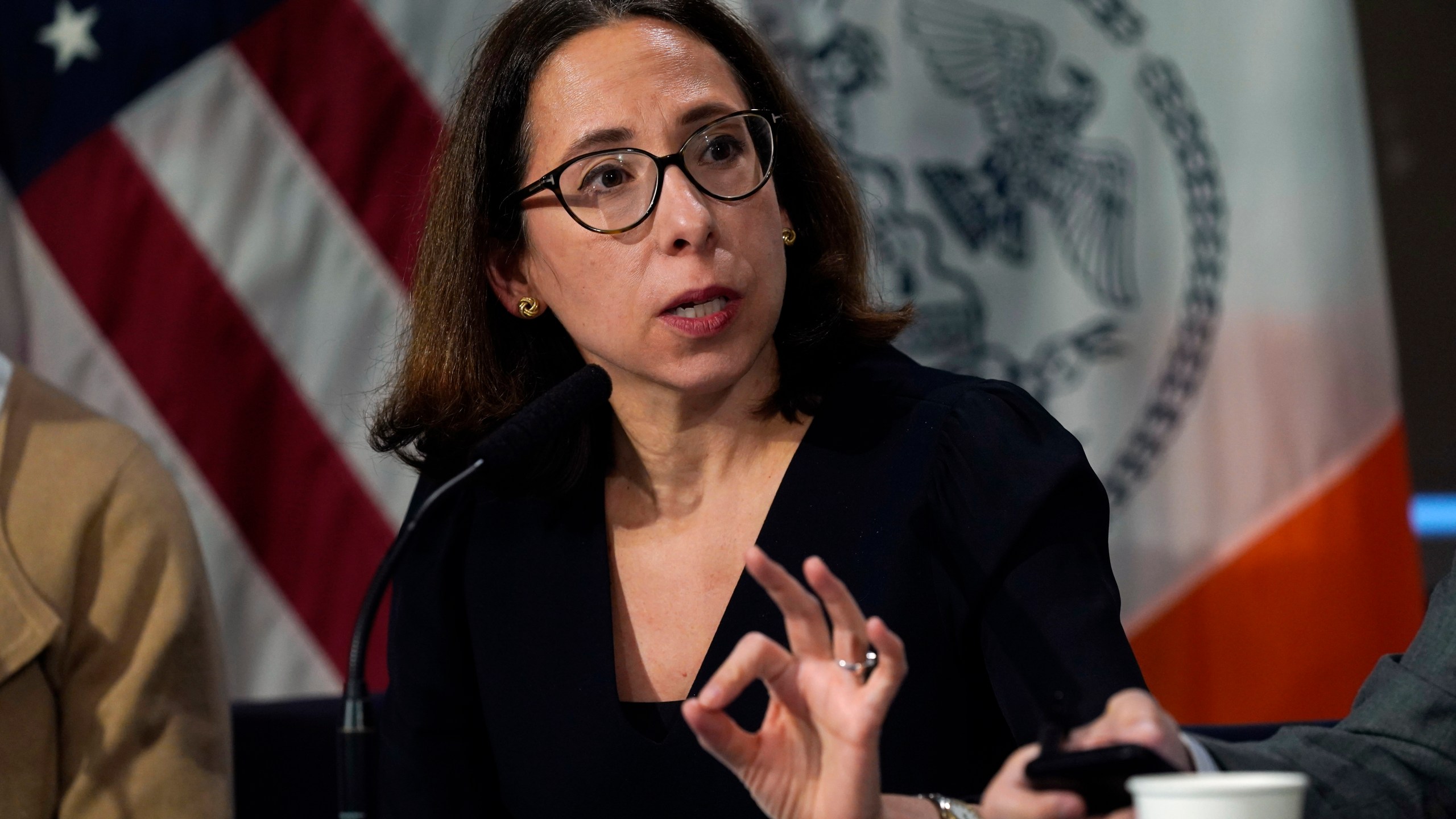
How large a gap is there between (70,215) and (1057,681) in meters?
2.00

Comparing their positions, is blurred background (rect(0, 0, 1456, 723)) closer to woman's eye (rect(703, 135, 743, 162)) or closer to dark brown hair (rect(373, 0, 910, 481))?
dark brown hair (rect(373, 0, 910, 481))

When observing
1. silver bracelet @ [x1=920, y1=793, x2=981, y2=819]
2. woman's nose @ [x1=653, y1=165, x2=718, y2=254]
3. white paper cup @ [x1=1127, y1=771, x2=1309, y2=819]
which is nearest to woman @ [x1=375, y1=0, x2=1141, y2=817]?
woman's nose @ [x1=653, y1=165, x2=718, y2=254]

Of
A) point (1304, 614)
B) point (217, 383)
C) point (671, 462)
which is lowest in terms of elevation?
point (1304, 614)

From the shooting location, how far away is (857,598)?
1442mm

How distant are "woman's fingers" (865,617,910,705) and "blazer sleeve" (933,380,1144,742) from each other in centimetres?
29

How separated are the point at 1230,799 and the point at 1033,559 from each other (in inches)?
26.4

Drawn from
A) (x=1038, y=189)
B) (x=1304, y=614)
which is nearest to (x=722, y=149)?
(x=1038, y=189)

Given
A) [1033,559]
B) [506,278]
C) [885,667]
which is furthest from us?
[506,278]

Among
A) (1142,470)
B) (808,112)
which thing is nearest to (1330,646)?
(1142,470)

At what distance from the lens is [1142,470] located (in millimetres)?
2504

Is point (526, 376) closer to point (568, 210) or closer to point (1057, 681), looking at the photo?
point (568, 210)

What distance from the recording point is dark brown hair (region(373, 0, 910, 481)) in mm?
1638

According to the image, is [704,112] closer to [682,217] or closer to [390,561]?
[682,217]

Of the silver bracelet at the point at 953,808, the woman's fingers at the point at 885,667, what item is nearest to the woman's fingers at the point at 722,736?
the woman's fingers at the point at 885,667
